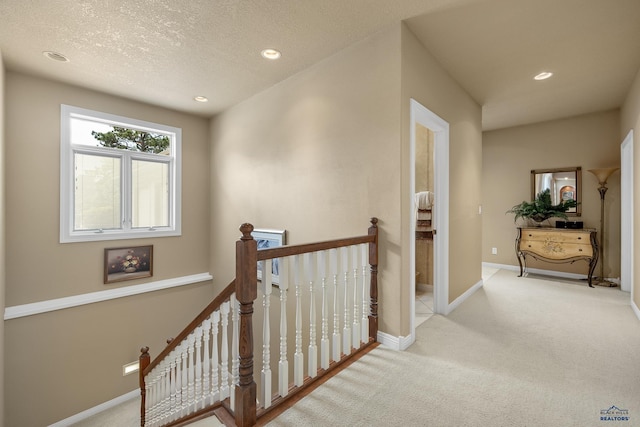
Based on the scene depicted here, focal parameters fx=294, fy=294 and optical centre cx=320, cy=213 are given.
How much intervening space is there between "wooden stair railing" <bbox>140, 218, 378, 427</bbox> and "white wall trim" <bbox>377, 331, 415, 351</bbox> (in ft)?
0.26

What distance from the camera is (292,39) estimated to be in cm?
256

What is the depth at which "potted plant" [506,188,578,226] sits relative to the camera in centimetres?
463

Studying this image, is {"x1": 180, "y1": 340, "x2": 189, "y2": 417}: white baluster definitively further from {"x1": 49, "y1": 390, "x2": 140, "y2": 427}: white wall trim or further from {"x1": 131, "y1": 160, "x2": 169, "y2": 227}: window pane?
{"x1": 131, "y1": 160, "x2": 169, "y2": 227}: window pane

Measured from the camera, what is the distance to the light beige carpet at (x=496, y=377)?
1575mm

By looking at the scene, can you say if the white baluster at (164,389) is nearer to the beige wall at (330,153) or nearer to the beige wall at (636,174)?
the beige wall at (330,153)

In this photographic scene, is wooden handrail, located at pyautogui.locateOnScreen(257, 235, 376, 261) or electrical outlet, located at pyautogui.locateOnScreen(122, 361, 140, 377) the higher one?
wooden handrail, located at pyautogui.locateOnScreen(257, 235, 376, 261)

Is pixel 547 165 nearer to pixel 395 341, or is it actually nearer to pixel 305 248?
pixel 395 341

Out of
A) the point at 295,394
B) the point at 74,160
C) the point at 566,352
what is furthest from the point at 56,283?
the point at 566,352

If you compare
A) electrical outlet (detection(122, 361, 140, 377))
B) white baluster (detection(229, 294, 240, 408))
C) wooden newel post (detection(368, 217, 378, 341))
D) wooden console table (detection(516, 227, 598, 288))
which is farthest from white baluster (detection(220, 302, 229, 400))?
wooden console table (detection(516, 227, 598, 288))

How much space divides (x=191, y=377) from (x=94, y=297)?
7.39 ft

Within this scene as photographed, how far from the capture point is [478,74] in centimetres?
316

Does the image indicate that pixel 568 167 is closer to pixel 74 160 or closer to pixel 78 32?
pixel 78 32

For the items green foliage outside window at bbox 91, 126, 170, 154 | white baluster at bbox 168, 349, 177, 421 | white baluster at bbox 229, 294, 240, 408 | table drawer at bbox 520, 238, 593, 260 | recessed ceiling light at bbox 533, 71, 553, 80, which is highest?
recessed ceiling light at bbox 533, 71, 553, 80

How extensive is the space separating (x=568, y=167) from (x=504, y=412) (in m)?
4.70
